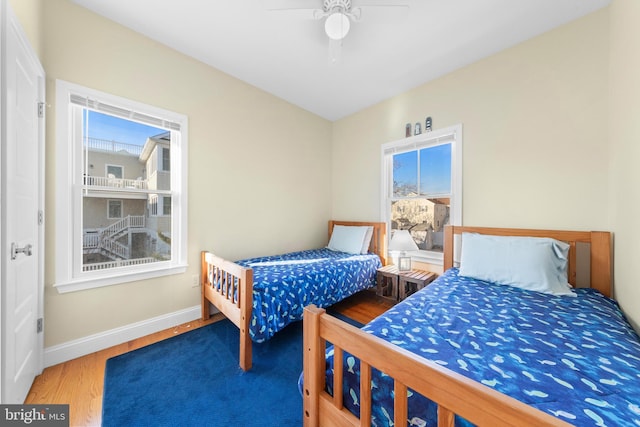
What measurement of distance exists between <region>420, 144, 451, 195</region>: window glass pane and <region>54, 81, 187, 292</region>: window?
105 inches

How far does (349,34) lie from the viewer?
202cm

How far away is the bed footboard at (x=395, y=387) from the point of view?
0.54 metres

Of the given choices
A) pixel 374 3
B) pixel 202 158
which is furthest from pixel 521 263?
pixel 202 158

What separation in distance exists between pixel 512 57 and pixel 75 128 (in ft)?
12.4

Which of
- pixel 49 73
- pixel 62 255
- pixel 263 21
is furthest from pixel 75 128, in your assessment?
pixel 263 21

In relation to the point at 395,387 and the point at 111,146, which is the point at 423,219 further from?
the point at 111,146

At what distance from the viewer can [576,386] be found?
2.54ft

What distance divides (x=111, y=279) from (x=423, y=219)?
3196 millimetres

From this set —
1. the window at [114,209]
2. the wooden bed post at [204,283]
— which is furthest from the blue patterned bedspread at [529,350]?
the window at [114,209]

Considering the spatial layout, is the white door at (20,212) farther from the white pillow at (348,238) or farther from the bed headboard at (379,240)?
the bed headboard at (379,240)

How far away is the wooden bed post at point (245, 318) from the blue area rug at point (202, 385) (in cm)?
8

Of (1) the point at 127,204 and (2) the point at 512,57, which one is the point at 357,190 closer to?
(2) the point at 512,57

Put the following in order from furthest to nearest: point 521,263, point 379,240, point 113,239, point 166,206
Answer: point 379,240, point 166,206, point 113,239, point 521,263

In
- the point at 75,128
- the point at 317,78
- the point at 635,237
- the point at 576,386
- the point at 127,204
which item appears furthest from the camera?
the point at 317,78
